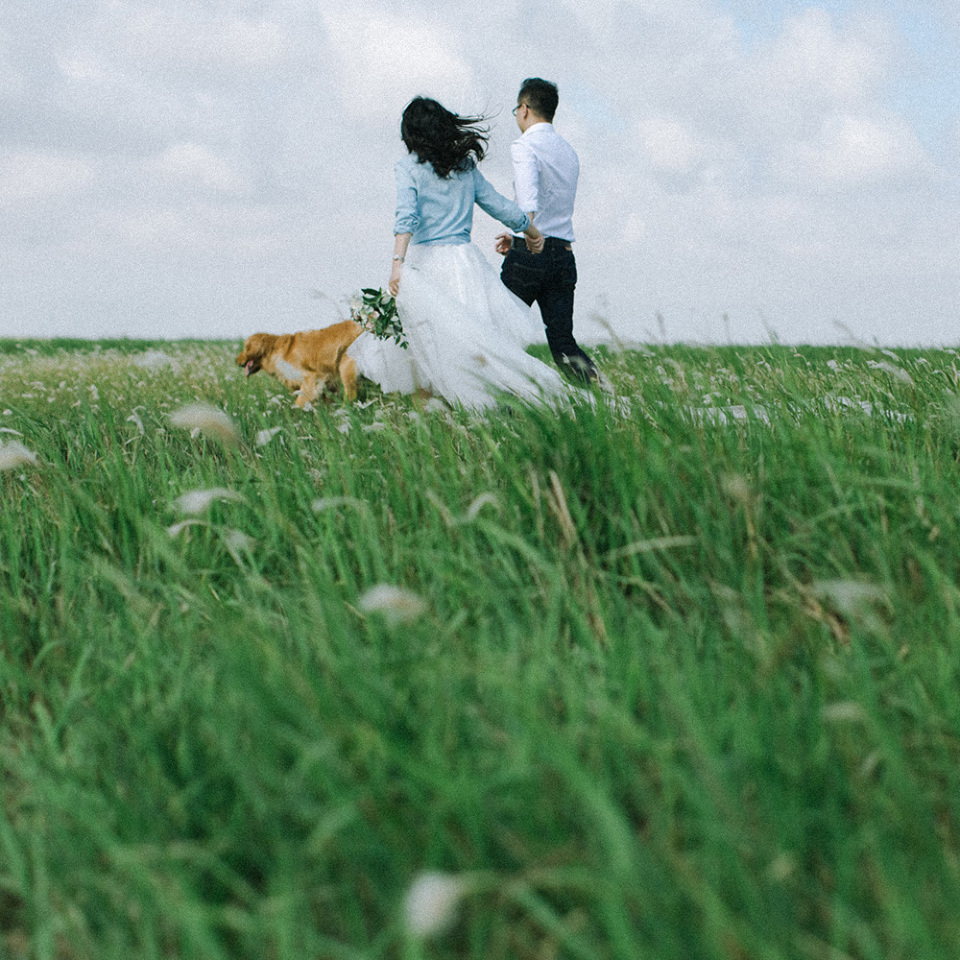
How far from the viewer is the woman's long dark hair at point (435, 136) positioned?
6.98 metres

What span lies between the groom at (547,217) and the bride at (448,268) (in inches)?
36.9

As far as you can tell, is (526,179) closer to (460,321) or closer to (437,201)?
(437,201)

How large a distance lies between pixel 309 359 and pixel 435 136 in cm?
261

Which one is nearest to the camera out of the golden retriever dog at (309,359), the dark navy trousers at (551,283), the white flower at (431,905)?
the white flower at (431,905)

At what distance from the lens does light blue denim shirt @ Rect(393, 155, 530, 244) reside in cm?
691

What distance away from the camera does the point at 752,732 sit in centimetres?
173

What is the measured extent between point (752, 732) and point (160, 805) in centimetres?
121

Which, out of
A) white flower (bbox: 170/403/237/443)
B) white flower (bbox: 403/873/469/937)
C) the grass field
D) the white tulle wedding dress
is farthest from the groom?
white flower (bbox: 403/873/469/937)

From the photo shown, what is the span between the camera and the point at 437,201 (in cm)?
711

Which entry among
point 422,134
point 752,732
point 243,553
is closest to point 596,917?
point 752,732


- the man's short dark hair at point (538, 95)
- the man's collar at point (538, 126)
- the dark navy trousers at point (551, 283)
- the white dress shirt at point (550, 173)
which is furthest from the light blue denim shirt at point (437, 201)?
the man's short dark hair at point (538, 95)

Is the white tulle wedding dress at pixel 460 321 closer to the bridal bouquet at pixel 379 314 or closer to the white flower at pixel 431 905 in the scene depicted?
the bridal bouquet at pixel 379 314

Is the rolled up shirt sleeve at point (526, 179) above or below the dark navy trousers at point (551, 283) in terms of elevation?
above

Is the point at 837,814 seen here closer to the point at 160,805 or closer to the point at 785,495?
the point at 160,805
